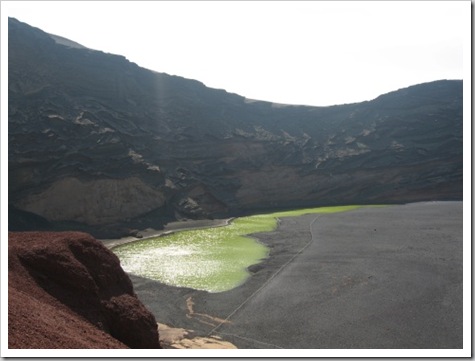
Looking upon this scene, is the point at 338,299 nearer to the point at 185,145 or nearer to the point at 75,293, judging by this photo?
the point at 75,293

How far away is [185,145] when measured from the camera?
212 feet

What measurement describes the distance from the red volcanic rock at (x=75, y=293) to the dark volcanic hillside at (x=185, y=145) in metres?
33.1

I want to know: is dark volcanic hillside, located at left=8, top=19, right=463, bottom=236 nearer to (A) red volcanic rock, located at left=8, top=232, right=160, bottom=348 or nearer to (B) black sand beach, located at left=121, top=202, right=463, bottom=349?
(B) black sand beach, located at left=121, top=202, right=463, bottom=349

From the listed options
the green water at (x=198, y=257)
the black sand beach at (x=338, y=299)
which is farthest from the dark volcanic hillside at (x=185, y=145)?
the black sand beach at (x=338, y=299)

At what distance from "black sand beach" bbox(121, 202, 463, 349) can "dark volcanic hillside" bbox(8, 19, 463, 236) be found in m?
26.5

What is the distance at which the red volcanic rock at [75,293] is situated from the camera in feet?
31.9

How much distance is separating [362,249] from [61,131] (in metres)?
38.8

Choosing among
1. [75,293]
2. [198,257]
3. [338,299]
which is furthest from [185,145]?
[75,293]

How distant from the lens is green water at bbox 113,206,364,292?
920 inches

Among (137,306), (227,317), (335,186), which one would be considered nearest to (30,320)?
(137,306)

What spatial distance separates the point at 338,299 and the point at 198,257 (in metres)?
12.5

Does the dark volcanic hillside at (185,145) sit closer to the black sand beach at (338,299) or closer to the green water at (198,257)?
the green water at (198,257)

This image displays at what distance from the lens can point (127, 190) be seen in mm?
49719

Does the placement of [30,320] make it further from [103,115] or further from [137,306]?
[103,115]
